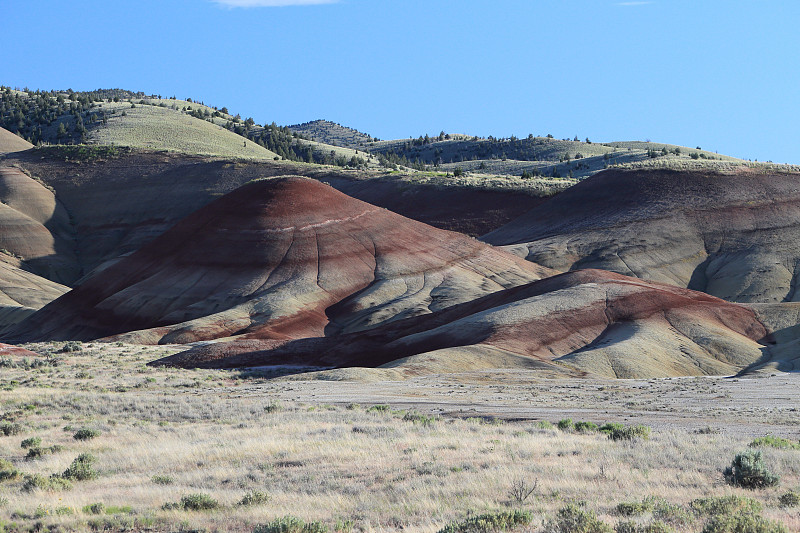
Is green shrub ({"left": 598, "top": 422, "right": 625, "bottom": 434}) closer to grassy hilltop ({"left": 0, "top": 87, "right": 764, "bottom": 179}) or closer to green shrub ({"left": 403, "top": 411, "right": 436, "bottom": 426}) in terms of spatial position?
green shrub ({"left": 403, "top": 411, "right": 436, "bottom": 426})

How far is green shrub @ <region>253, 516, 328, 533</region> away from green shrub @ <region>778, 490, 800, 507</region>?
667cm

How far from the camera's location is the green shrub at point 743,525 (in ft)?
35.0

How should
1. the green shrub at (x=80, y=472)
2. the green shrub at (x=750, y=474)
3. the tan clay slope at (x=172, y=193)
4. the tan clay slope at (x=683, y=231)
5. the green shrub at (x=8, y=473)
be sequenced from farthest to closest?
the tan clay slope at (x=172, y=193) < the tan clay slope at (x=683, y=231) < the green shrub at (x=8, y=473) < the green shrub at (x=80, y=472) < the green shrub at (x=750, y=474)

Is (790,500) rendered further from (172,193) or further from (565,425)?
(172,193)

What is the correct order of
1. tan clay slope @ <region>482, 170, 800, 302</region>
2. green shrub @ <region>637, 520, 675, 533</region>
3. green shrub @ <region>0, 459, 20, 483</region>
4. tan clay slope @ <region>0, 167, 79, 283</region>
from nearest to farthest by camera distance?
green shrub @ <region>637, 520, 675, 533</region>, green shrub @ <region>0, 459, 20, 483</region>, tan clay slope @ <region>482, 170, 800, 302</region>, tan clay slope @ <region>0, 167, 79, 283</region>

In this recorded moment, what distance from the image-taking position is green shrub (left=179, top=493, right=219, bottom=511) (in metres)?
13.9

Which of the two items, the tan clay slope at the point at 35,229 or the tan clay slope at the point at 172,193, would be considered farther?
the tan clay slope at the point at 172,193

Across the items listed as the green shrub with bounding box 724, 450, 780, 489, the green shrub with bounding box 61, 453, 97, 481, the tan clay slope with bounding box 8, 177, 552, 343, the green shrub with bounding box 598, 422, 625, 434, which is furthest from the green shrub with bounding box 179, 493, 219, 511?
the tan clay slope with bounding box 8, 177, 552, 343

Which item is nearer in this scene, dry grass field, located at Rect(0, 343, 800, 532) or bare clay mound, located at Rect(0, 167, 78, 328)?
dry grass field, located at Rect(0, 343, 800, 532)

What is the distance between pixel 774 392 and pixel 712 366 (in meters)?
10.3

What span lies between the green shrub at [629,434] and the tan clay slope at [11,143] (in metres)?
116

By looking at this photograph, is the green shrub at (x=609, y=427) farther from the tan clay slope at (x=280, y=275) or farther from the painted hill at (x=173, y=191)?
the painted hill at (x=173, y=191)

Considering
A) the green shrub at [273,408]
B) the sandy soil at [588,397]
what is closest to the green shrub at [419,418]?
the sandy soil at [588,397]

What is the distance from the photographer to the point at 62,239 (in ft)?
326
